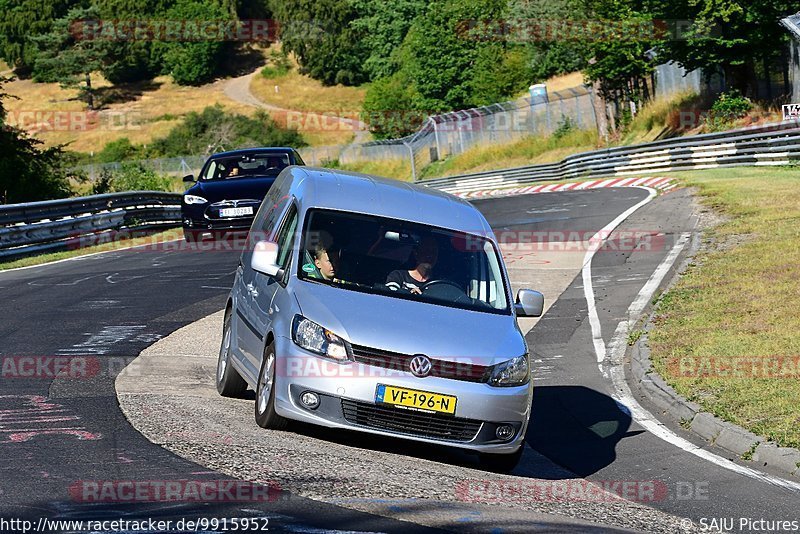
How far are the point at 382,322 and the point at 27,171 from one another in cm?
3201

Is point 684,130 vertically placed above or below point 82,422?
below

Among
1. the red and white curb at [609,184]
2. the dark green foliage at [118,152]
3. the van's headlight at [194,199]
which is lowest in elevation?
the dark green foliage at [118,152]

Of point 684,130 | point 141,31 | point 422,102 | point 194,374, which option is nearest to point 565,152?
point 684,130

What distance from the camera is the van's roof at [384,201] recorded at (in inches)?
380

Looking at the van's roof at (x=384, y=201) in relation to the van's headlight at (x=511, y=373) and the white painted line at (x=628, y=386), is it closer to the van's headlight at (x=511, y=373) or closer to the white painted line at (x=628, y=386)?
the van's headlight at (x=511, y=373)

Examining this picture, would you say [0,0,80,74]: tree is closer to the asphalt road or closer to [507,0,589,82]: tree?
[507,0,589,82]: tree

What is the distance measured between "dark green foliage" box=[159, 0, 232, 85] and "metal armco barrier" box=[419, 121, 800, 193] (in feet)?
297

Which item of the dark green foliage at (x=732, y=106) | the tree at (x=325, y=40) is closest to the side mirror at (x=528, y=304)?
the dark green foliage at (x=732, y=106)

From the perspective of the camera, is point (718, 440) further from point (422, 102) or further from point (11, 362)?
point (422, 102)

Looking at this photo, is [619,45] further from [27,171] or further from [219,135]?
[219,135]

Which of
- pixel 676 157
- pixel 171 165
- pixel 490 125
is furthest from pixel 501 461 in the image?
pixel 171 165

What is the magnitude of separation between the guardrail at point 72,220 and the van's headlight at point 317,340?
15979 millimetres

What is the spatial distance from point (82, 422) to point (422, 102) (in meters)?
88.3

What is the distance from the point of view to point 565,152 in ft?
204
